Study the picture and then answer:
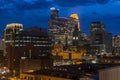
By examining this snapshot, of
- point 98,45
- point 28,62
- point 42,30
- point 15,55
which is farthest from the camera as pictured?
point 98,45

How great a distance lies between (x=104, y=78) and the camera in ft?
64.4

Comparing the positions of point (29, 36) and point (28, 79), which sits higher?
point (29, 36)

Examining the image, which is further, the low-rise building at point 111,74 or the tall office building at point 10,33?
the tall office building at point 10,33

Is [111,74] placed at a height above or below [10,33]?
below

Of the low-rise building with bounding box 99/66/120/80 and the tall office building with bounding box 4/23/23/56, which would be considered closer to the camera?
the low-rise building with bounding box 99/66/120/80

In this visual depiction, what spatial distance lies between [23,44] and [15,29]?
22184 mm

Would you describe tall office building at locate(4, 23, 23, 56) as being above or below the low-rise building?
above

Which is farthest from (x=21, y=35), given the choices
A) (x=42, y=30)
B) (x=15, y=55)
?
(x=15, y=55)

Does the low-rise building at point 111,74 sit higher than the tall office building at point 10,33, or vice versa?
the tall office building at point 10,33

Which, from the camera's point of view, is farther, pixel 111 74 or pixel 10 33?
pixel 10 33

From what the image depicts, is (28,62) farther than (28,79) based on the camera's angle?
Yes

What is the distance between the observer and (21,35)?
359ft

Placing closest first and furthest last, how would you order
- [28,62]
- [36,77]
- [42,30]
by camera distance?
[36,77], [28,62], [42,30]

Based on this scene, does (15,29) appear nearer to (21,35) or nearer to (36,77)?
(21,35)
